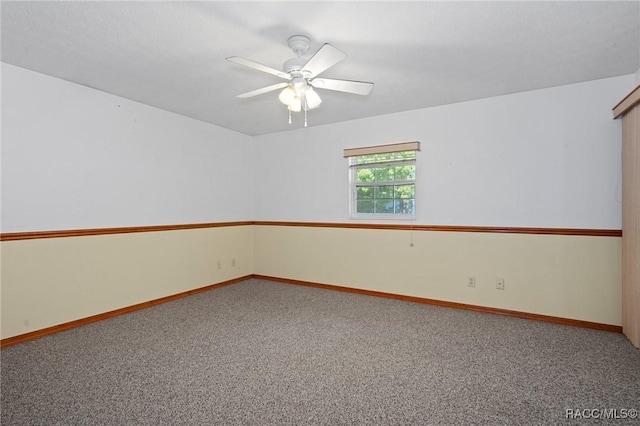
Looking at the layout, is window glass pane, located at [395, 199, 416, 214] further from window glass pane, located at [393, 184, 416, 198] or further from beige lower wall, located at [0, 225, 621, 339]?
beige lower wall, located at [0, 225, 621, 339]

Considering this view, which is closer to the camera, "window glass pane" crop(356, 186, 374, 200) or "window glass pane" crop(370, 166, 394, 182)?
"window glass pane" crop(370, 166, 394, 182)

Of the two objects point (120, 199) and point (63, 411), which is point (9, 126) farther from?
point (63, 411)

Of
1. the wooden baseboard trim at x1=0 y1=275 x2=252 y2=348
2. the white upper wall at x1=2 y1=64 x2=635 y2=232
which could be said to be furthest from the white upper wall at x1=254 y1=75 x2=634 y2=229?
the wooden baseboard trim at x1=0 y1=275 x2=252 y2=348

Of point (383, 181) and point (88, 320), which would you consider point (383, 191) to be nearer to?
point (383, 181)

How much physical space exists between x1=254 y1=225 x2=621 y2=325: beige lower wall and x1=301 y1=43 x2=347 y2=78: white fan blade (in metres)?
2.36

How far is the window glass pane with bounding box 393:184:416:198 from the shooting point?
3.91 metres

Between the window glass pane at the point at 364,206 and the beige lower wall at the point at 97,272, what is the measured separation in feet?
6.35

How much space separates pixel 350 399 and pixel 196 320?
191 centimetres

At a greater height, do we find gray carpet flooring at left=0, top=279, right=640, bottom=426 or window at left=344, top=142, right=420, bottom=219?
window at left=344, top=142, right=420, bottom=219

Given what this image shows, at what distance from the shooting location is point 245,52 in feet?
7.84

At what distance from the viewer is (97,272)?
3201 mm

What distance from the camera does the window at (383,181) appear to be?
3.91m

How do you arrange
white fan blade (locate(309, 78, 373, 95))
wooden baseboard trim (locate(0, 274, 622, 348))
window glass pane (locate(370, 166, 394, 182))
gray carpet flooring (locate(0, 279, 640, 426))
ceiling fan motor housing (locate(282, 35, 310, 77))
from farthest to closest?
→ window glass pane (locate(370, 166, 394, 182)) < wooden baseboard trim (locate(0, 274, 622, 348)) < white fan blade (locate(309, 78, 373, 95)) < ceiling fan motor housing (locate(282, 35, 310, 77)) < gray carpet flooring (locate(0, 279, 640, 426))

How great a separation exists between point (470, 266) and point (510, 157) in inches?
47.2
